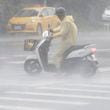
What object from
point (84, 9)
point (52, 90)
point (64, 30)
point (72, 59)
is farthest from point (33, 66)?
point (84, 9)

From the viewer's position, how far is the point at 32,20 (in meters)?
35.2

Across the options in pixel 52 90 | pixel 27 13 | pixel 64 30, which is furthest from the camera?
pixel 27 13

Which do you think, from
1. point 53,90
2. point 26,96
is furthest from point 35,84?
point 26,96

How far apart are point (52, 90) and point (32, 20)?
23012 millimetres

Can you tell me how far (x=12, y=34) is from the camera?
36.4 metres

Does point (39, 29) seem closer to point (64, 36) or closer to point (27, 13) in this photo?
point (27, 13)

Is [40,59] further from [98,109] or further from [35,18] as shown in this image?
[35,18]

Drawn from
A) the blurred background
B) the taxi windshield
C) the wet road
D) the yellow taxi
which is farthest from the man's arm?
the blurred background

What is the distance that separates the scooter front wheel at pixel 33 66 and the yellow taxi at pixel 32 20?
19108 millimetres

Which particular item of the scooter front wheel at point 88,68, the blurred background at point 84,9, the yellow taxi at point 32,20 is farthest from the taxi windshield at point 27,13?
the scooter front wheel at point 88,68

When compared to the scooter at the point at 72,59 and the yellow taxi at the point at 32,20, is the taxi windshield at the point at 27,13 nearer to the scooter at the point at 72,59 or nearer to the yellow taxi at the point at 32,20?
the yellow taxi at the point at 32,20

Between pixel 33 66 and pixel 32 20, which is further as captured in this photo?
pixel 32 20

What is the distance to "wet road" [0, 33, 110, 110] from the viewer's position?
1035cm

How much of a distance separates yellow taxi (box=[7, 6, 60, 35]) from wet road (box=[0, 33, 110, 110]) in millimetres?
17406
